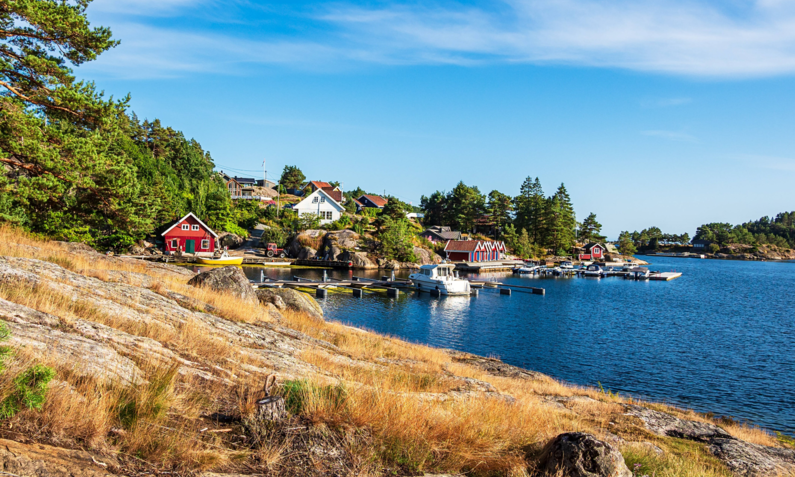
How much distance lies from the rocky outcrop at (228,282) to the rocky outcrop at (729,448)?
13917mm

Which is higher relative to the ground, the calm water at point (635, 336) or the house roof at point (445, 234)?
the house roof at point (445, 234)

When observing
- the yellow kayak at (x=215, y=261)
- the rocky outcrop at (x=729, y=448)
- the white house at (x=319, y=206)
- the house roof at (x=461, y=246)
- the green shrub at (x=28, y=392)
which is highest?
the white house at (x=319, y=206)

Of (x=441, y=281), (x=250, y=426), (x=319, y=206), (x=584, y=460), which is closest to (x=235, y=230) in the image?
(x=319, y=206)

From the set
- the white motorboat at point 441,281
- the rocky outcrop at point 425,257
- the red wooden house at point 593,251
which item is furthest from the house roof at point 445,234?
the white motorboat at point 441,281

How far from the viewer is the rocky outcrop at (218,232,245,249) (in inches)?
3105

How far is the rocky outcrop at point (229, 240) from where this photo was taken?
259 ft

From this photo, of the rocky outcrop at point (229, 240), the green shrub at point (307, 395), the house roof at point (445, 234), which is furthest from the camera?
the house roof at point (445, 234)

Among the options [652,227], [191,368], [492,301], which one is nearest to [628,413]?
[191,368]

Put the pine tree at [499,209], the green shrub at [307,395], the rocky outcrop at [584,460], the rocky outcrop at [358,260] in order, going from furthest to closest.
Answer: the pine tree at [499,209], the rocky outcrop at [358,260], the green shrub at [307,395], the rocky outcrop at [584,460]

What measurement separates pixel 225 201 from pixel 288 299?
213 ft

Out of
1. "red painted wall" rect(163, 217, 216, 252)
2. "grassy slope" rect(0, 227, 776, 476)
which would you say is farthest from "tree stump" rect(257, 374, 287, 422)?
"red painted wall" rect(163, 217, 216, 252)

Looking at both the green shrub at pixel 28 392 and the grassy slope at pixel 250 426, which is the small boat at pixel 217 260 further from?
the green shrub at pixel 28 392

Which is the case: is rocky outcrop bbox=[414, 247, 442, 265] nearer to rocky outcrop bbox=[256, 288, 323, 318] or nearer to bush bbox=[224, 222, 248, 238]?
bush bbox=[224, 222, 248, 238]

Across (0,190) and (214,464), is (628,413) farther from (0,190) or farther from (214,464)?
(0,190)
